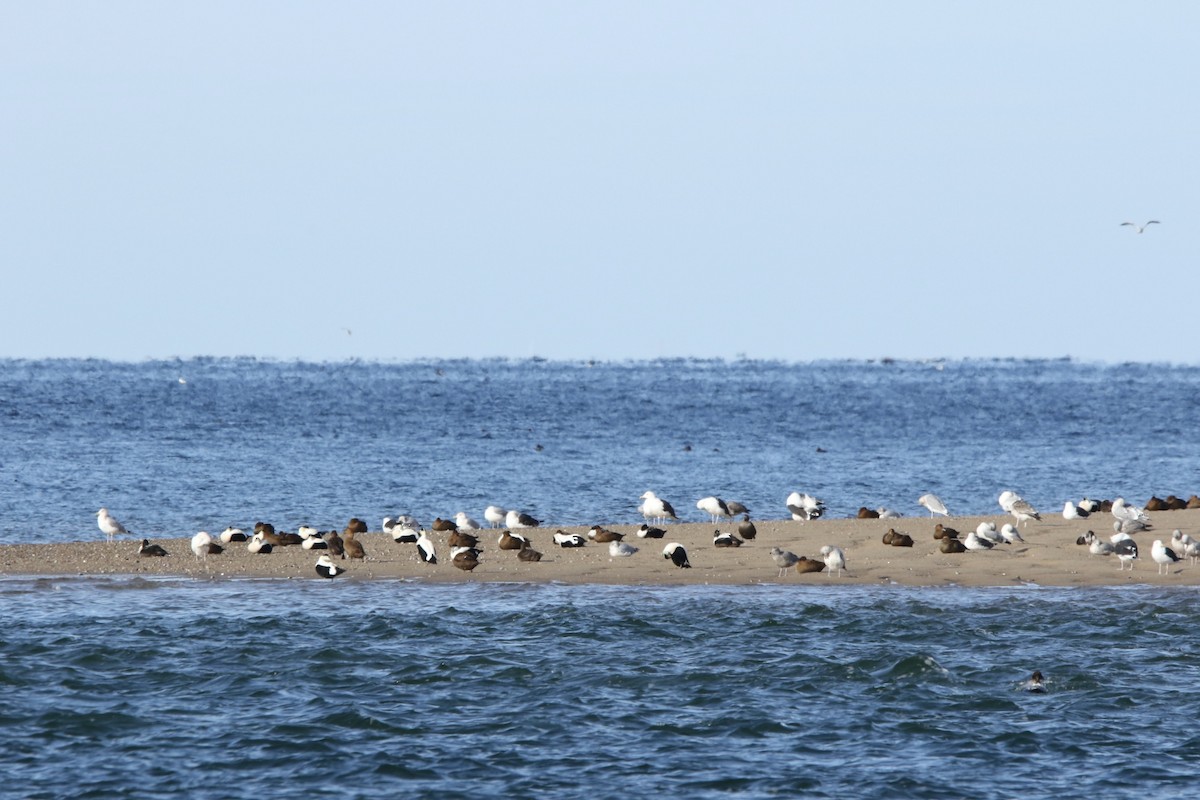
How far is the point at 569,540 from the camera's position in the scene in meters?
27.0

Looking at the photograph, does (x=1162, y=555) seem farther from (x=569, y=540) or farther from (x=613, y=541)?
(x=569, y=540)

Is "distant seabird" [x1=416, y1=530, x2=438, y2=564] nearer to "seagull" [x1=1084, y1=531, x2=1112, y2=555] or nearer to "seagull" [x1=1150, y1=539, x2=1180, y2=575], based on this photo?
"seagull" [x1=1084, y1=531, x2=1112, y2=555]

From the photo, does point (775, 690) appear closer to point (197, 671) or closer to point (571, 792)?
point (571, 792)

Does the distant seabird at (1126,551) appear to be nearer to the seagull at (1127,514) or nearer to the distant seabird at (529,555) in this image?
the seagull at (1127,514)

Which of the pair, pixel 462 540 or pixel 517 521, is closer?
pixel 462 540

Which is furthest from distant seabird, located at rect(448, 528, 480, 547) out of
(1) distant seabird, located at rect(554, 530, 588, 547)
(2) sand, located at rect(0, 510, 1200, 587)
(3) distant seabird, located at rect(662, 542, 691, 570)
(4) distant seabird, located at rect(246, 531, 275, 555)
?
(3) distant seabird, located at rect(662, 542, 691, 570)

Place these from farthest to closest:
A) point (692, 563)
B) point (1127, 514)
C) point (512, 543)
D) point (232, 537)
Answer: point (1127, 514), point (232, 537), point (512, 543), point (692, 563)

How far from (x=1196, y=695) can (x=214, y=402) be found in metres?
89.2

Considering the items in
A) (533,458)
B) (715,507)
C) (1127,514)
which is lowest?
(533,458)

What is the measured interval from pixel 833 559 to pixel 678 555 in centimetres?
249

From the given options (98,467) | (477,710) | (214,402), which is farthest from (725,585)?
(214,402)

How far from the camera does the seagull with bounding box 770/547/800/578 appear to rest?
2455 centimetres

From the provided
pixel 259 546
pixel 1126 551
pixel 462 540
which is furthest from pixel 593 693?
pixel 1126 551

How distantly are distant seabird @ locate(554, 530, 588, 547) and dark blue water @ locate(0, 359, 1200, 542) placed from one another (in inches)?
260
